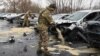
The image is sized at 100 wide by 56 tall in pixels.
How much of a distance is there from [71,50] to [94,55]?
135cm

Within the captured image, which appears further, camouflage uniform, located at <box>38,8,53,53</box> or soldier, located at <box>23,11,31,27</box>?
soldier, located at <box>23,11,31,27</box>

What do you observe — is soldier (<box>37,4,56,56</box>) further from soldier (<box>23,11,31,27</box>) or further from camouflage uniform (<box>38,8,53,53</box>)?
soldier (<box>23,11,31,27</box>)

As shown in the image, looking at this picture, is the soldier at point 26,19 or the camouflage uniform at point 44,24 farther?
the soldier at point 26,19

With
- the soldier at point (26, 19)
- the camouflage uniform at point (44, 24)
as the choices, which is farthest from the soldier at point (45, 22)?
the soldier at point (26, 19)

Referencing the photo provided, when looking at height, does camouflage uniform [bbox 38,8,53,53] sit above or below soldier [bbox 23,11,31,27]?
above

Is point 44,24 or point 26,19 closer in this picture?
point 44,24

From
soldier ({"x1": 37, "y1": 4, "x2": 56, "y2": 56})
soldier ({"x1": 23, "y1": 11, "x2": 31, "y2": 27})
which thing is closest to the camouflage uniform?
soldier ({"x1": 37, "y1": 4, "x2": 56, "y2": 56})

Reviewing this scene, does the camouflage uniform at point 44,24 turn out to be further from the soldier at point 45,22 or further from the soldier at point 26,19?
the soldier at point 26,19

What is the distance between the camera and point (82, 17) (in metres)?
14.1

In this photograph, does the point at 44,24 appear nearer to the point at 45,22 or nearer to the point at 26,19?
the point at 45,22

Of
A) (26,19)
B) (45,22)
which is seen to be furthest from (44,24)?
(26,19)

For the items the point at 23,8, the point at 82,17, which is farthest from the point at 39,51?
the point at 23,8

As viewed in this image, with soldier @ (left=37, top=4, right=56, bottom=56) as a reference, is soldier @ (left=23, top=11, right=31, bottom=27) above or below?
below

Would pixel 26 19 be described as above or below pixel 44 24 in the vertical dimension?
below
